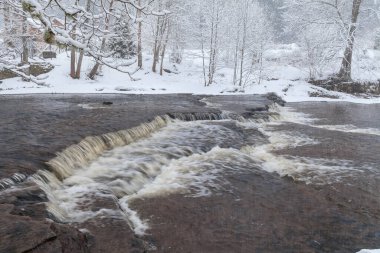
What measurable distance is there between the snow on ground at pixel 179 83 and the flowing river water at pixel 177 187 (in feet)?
35.0

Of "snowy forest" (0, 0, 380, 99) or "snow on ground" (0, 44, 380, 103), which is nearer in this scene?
"snow on ground" (0, 44, 380, 103)

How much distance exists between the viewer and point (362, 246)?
4977 millimetres

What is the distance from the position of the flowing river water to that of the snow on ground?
420 inches

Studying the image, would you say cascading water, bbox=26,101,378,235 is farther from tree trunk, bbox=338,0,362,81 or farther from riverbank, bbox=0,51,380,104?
tree trunk, bbox=338,0,362,81

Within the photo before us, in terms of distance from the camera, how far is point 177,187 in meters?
6.82

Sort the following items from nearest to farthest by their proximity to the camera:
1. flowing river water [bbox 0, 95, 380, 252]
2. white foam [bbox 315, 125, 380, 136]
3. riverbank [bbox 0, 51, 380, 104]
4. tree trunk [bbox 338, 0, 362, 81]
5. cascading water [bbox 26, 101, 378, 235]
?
flowing river water [bbox 0, 95, 380, 252] < cascading water [bbox 26, 101, 378, 235] < white foam [bbox 315, 125, 380, 136] < riverbank [bbox 0, 51, 380, 104] < tree trunk [bbox 338, 0, 362, 81]

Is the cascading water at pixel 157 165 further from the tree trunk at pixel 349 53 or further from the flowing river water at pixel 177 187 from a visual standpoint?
the tree trunk at pixel 349 53

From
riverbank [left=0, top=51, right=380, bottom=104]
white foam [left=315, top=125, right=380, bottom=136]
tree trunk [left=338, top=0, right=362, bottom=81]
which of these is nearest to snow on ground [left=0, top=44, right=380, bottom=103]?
riverbank [left=0, top=51, right=380, bottom=104]

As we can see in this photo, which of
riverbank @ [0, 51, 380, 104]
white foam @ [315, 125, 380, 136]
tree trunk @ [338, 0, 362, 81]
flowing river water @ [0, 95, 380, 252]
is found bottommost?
flowing river water @ [0, 95, 380, 252]

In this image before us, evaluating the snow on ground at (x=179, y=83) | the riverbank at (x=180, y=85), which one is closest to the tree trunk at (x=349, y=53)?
the riverbank at (x=180, y=85)

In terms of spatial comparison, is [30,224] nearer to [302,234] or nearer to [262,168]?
[302,234]

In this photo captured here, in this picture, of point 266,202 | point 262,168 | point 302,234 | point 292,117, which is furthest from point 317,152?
point 292,117

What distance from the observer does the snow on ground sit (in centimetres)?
2256

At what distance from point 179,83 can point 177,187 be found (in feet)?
73.1
